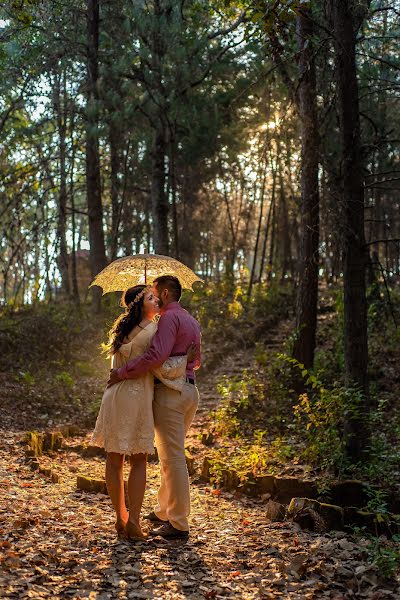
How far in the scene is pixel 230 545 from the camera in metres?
5.59

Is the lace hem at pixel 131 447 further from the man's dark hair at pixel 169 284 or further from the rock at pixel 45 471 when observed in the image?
the rock at pixel 45 471

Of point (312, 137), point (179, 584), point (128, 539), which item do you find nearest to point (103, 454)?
point (128, 539)

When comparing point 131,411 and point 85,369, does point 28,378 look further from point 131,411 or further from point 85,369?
point 131,411

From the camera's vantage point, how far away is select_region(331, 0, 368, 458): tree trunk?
7.41 metres

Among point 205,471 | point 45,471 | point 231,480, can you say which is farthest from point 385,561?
point 45,471

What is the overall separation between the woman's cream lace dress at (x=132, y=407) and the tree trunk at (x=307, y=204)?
15.0 ft

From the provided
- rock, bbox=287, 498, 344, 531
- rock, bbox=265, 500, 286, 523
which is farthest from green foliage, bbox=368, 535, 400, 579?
rock, bbox=265, 500, 286, 523

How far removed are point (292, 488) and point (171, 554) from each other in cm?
230

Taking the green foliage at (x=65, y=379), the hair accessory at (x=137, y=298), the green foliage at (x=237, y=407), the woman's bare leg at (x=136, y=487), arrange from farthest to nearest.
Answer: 1. the green foliage at (x=65, y=379)
2. the green foliage at (x=237, y=407)
3. the hair accessory at (x=137, y=298)
4. the woman's bare leg at (x=136, y=487)

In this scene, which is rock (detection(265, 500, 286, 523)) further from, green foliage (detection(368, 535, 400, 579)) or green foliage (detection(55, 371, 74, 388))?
green foliage (detection(55, 371, 74, 388))

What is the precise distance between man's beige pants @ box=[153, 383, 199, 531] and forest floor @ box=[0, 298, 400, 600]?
289 mm

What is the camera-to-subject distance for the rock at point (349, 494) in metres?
6.81

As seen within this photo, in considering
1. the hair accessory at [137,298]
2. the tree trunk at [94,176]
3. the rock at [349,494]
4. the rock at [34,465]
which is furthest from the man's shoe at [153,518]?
the tree trunk at [94,176]

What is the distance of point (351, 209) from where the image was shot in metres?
A: 7.54
